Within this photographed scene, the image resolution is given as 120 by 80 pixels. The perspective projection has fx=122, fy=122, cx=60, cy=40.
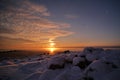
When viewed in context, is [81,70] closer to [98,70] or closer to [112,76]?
[98,70]

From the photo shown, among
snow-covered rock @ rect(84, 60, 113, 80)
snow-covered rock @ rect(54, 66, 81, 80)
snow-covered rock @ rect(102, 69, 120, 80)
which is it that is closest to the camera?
snow-covered rock @ rect(102, 69, 120, 80)

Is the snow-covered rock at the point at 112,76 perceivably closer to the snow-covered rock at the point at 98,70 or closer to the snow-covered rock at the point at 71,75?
the snow-covered rock at the point at 98,70

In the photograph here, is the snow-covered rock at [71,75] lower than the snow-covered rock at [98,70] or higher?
lower

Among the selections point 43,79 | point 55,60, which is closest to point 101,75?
point 43,79

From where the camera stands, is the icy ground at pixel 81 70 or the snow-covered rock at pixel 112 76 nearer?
the snow-covered rock at pixel 112 76

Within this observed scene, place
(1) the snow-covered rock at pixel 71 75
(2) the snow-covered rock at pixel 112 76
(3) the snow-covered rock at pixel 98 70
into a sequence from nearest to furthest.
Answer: (2) the snow-covered rock at pixel 112 76 < (3) the snow-covered rock at pixel 98 70 < (1) the snow-covered rock at pixel 71 75

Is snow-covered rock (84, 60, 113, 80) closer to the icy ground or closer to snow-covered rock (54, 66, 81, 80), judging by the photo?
the icy ground

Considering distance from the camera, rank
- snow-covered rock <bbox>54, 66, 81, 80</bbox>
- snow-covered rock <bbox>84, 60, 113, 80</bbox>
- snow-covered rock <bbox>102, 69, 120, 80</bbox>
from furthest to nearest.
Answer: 1. snow-covered rock <bbox>54, 66, 81, 80</bbox>
2. snow-covered rock <bbox>84, 60, 113, 80</bbox>
3. snow-covered rock <bbox>102, 69, 120, 80</bbox>

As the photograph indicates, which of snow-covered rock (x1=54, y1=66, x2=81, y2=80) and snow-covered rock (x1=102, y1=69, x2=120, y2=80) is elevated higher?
snow-covered rock (x1=102, y1=69, x2=120, y2=80)

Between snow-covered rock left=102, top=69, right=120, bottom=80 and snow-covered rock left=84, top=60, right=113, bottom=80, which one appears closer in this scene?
snow-covered rock left=102, top=69, right=120, bottom=80

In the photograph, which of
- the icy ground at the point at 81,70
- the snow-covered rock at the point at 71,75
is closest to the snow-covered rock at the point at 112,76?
the icy ground at the point at 81,70

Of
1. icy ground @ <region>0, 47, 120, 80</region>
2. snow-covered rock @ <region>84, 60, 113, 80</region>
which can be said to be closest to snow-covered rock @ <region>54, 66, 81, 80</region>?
icy ground @ <region>0, 47, 120, 80</region>

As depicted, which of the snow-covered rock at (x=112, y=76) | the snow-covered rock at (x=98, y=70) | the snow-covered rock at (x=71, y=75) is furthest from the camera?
the snow-covered rock at (x=71, y=75)

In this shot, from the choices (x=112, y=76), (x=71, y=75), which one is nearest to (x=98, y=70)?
(x=112, y=76)
